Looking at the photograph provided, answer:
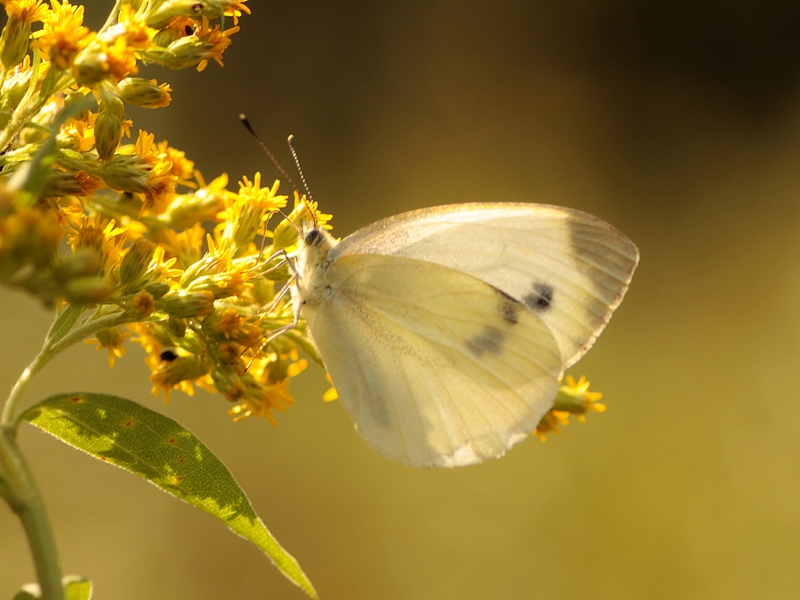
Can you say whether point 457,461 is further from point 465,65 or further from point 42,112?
point 465,65

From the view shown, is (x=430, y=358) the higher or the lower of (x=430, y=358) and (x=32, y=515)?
the lower

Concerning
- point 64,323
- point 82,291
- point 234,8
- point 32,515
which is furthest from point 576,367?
point 82,291

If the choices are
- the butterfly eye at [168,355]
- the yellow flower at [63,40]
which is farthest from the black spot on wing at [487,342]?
the yellow flower at [63,40]

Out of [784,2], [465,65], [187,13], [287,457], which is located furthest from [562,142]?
[187,13]

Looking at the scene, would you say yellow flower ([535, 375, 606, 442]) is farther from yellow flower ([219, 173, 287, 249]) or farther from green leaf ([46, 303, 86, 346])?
green leaf ([46, 303, 86, 346])

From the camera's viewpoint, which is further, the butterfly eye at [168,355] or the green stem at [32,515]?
the butterfly eye at [168,355]

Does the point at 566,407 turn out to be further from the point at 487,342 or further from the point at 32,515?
the point at 32,515

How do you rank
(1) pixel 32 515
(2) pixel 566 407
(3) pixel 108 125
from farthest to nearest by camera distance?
(2) pixel 566 407
(3) pixel 108 125
(1) pixel 32 515

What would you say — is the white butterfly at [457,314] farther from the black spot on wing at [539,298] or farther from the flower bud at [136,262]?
the flower bud at [136,262]
